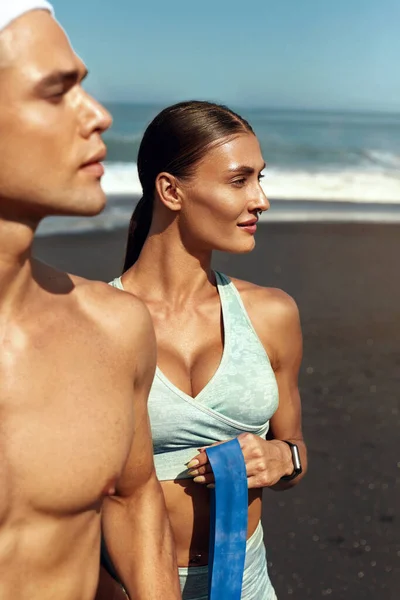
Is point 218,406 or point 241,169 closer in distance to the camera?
point 218,406

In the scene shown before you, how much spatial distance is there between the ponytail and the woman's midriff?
0.88 meters

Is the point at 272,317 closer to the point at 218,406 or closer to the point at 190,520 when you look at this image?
the point at 218,406

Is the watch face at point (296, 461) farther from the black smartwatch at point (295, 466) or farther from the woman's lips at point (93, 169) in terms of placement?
the woman's lips at point (93, 169)

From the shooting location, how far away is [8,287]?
1.98m

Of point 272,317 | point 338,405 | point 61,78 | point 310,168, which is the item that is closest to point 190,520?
point 272,317

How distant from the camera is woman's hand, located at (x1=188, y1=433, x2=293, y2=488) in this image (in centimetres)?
286

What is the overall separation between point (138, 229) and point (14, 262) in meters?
1.55

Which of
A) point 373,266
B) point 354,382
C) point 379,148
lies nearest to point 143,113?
point 379,148

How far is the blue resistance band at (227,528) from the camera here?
2.79m

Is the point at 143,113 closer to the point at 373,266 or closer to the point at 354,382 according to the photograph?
the point at 373,266

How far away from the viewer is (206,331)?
10.4 ft

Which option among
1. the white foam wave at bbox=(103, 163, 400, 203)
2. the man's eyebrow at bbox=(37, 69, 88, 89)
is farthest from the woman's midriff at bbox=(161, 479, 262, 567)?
the white foam wave at bbox=(103, 163, 400, 203)

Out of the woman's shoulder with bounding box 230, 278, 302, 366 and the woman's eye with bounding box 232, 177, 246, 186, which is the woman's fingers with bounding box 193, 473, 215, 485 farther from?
the woman's eye with bounding box 232, 177, 246, 186

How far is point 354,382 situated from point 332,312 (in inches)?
86.1
